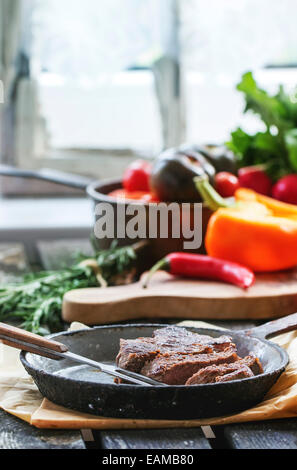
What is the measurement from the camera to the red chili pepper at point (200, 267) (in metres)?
1.69

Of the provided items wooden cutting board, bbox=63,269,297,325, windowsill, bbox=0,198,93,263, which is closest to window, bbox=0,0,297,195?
windowsill, bbox=0,198,93,263

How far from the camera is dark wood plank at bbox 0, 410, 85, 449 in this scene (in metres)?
0.88

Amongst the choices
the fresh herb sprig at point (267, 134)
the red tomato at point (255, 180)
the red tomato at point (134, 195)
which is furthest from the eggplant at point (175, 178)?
the fresh herb sprig at point (267, 134)

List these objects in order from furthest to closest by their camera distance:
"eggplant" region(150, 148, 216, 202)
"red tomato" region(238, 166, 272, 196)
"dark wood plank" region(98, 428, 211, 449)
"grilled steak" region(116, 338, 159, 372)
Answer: "red tomato" region(238, 166, 272, 196) < "eggplant" region(150, 148, 216, 202) < "grilled steak" region(116, 338, 159, 372) < "dark wood plank" region(98, 428, 211, 449)

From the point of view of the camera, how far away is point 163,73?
4047 millimetres

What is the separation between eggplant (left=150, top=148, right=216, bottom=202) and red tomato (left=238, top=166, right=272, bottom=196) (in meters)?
0.25

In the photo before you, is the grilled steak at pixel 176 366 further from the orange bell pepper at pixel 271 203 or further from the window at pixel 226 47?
the window at pixel 226 47

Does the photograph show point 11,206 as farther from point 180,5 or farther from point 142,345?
point 142,345

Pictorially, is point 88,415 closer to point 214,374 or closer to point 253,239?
point 214,374

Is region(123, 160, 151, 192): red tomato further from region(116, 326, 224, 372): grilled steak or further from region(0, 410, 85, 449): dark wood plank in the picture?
region(0, 410, 85, 449): dark wood plank

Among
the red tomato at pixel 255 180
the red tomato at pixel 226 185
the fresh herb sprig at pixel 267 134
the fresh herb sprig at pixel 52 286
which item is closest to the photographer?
the fresh herb sprig at pixel 52 286

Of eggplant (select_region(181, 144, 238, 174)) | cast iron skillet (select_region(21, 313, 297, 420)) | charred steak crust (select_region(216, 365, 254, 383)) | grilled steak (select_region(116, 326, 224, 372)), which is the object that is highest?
eggplant (select_region(181, 144, 238, 174))
